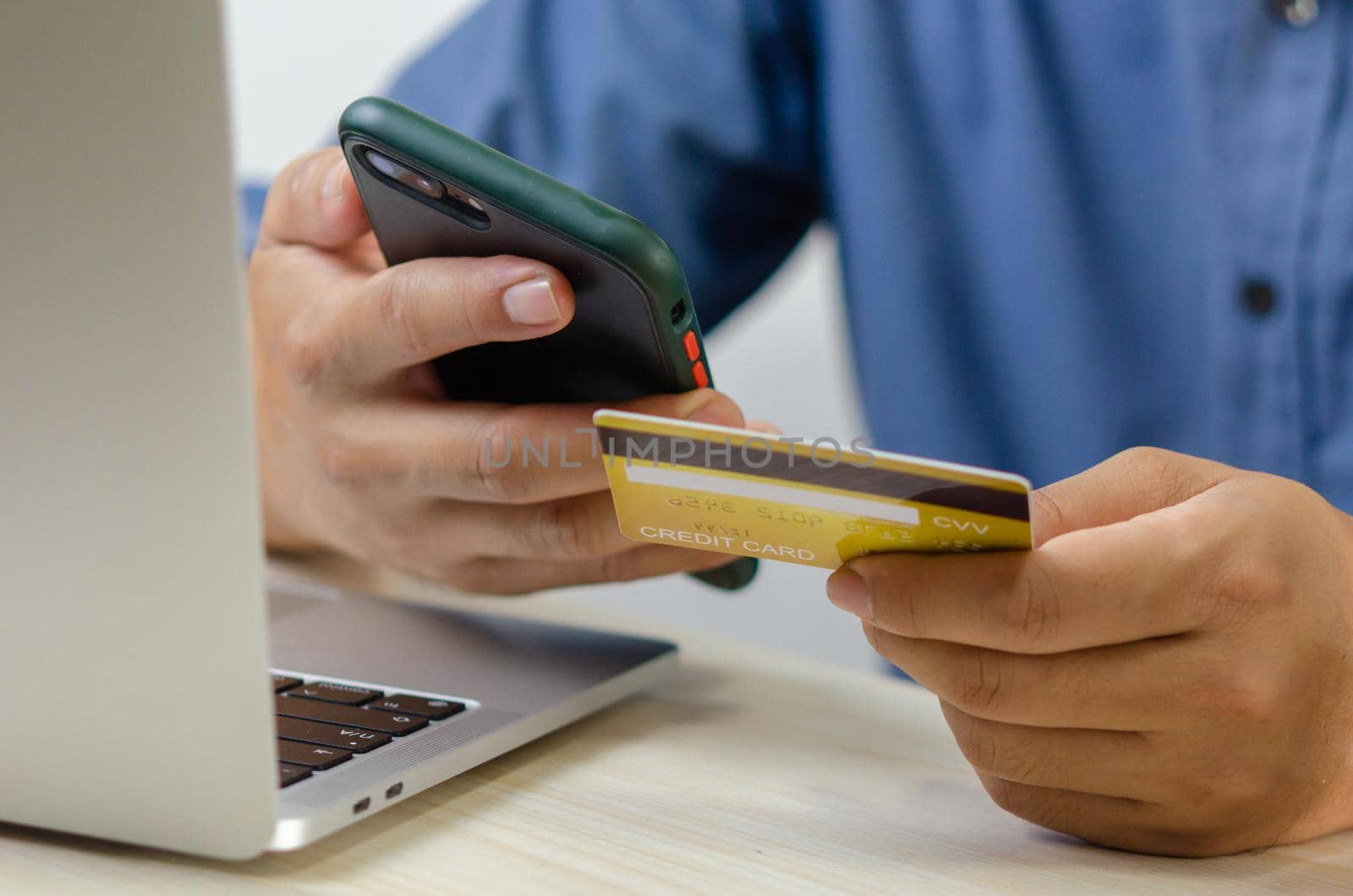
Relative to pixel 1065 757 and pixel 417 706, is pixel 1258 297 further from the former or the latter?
pixel 417 706

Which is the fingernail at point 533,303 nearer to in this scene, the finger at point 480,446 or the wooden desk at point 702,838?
the finger at point 480,446

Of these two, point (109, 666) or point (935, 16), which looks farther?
point (935, 16)

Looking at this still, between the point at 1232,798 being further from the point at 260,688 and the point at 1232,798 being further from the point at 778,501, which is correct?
the point at 260,688

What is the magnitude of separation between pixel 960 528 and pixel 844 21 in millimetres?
683

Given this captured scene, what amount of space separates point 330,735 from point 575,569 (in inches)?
6.4

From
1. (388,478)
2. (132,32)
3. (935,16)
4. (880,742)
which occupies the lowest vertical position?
(880,742)

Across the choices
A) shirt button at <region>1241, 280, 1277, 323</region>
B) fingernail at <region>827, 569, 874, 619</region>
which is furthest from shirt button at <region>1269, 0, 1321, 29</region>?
fingernail at <region>827, 569, 874, 619</region>

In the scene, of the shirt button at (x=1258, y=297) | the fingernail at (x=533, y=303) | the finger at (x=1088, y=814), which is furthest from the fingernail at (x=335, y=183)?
the shirt button at (x=1258, y=297)

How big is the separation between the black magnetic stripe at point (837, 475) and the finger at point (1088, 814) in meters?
0.13

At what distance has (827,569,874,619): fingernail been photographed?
13.6 inches

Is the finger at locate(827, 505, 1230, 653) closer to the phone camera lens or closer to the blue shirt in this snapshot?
the phone camera lens

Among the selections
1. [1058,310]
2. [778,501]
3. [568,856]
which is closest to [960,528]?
[778,501]

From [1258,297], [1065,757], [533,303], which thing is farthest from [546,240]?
[1258,297]

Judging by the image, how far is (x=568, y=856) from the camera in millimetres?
365
